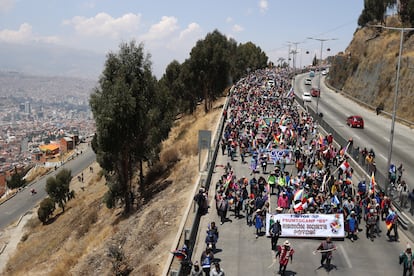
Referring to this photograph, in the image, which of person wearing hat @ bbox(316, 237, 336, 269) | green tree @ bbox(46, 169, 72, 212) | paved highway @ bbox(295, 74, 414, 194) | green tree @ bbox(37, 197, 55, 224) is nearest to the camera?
person wearing hat @ bbox(316, 237, 336, 269)

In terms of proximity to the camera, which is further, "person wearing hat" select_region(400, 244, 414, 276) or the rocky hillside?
the rocky hillside

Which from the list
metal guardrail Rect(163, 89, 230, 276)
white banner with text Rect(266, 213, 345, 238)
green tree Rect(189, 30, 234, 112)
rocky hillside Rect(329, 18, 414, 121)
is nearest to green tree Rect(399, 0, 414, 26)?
rocky hillside Rect(329, 18, 414, 121)

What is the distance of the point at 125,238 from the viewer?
68.9 feet

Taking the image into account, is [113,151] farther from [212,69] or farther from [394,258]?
[212,69]

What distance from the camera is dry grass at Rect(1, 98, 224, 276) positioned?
1728cm

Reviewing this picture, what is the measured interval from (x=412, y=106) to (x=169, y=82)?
3699cm

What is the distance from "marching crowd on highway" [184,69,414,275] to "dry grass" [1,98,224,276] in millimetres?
2271

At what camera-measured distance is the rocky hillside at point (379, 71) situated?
50938mm

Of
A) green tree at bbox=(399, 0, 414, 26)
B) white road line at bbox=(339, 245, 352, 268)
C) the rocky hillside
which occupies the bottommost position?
white road line at bbox=(339, 245, 352, 268)

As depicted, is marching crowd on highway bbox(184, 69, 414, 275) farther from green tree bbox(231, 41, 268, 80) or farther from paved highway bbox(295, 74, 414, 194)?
green tree bbox(231, 41, 268, 80)

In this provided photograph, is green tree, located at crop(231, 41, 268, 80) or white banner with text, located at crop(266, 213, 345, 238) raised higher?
green tree, located at crop(231, 41, 268, 80)

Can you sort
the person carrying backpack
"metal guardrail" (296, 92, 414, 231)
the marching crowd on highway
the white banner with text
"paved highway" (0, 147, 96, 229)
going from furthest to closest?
"paved highway" (0, 147, 96, 229) < "metal guardrail" (296, 92, 414, 231) < the white banner with text < the person carrying backpack < the marching crowd on highway

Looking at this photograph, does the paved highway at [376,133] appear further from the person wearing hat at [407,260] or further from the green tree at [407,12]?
the green tree at [407,12]

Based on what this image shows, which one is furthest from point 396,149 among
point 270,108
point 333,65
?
point 333,65
